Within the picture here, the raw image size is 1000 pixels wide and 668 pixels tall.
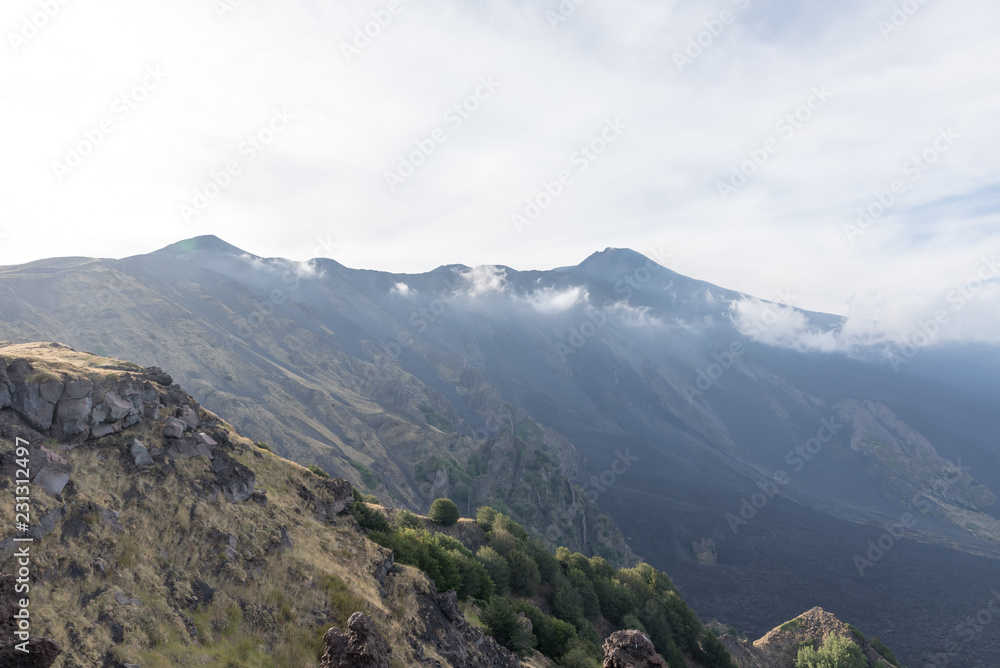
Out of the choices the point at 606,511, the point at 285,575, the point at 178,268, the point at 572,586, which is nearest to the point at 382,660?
the point at 285,575

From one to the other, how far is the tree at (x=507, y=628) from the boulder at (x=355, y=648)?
48.9 feet

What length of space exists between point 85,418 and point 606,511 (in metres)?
130

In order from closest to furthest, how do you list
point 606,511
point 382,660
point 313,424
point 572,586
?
point 382,660 < point 572,586 < point 313,424 < point 606,511

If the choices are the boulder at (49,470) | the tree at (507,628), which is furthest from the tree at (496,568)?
the boulder at (49,470)

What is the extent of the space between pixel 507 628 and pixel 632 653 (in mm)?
14334

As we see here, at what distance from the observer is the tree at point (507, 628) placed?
26.6 meters

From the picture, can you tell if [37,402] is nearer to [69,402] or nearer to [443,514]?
[69,402]

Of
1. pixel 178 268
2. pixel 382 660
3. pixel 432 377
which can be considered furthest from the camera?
pixel 432 377

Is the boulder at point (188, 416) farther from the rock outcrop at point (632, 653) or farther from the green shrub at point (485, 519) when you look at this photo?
the green shrub at point (485, 519)

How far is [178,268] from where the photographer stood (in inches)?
6708

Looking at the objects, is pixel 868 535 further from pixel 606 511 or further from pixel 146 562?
pixel 146 562

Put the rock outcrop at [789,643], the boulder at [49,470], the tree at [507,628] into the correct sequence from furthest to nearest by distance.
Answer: the rock outcrop at [789,643] → the tree at [507,628] → the boulder at [49,470]

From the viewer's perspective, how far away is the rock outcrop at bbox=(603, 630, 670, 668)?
1462cm

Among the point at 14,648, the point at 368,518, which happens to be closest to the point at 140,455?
the point at 14,648
